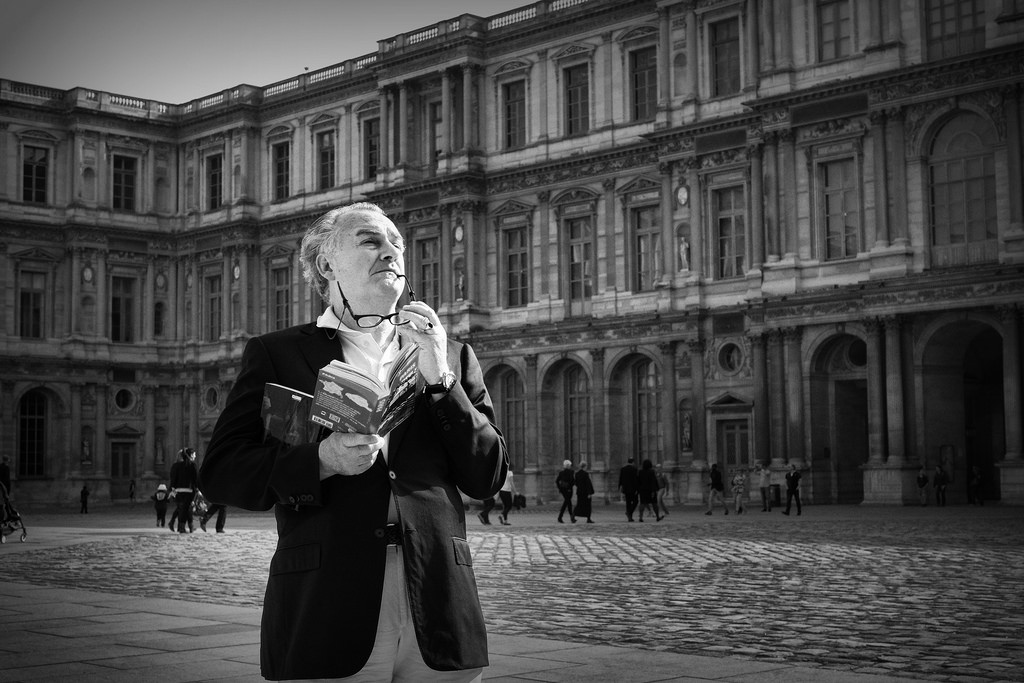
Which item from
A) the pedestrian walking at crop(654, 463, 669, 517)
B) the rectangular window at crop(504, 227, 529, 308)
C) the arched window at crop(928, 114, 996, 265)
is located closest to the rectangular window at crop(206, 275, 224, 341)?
the rectangular window at crop(504, 227, 529, 308)

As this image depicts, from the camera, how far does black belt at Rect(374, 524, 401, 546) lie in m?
3.63

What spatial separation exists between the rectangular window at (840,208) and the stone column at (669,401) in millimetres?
5845

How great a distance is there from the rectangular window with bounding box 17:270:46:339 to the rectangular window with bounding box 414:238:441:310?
1625 cm

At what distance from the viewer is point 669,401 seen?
3869cm

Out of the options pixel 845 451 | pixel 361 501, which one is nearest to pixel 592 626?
pixel 361 501

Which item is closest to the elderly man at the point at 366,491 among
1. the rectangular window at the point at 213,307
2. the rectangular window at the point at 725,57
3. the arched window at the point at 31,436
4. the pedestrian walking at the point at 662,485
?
the pedestrian walking at the point at 662,485

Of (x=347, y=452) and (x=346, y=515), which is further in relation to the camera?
(x=346, y=515)

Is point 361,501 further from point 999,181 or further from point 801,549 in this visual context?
point 999,181

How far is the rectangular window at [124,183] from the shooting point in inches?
2119

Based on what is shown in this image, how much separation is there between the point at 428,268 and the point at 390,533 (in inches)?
1660

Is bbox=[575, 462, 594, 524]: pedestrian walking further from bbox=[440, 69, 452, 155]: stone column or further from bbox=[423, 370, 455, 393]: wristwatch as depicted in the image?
bbox=[423, 370, 455, 393]: wristwatch

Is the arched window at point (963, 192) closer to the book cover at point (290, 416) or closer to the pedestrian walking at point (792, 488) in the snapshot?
the pedestrian walking at point (792, 488)

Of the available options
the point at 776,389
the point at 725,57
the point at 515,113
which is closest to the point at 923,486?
the point at 776,389

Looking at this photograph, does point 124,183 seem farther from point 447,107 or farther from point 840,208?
point 840,208
